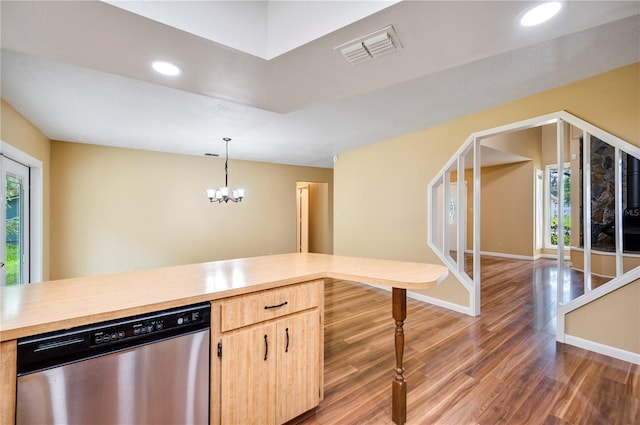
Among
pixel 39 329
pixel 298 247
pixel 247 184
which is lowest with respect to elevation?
pixel 298 247

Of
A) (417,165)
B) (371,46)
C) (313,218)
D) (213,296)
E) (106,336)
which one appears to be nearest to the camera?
(106,336)

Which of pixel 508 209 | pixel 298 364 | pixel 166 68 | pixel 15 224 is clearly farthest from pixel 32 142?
pixel 508 209

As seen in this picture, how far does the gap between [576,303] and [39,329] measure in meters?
3.89

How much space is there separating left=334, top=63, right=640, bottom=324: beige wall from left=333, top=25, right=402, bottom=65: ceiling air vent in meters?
2.35

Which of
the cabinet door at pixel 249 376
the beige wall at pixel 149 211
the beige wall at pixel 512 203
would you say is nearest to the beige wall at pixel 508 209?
the beige wall at pixel 512 203

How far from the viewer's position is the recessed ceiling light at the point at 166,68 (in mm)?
1751

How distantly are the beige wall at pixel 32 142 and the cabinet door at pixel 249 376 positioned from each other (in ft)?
10.6

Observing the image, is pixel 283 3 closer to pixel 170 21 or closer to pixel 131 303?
pixel 170 21

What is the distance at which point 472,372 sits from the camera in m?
2.26

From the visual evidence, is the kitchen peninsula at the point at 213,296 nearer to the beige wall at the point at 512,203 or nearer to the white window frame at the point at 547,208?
the beige wall at the point at 512,203

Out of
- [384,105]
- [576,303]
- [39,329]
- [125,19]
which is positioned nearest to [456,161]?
[384,105]

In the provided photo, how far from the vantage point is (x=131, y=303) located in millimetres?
1185

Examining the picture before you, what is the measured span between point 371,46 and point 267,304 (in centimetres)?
157

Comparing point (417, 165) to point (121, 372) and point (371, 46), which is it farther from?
point (121, 372)
